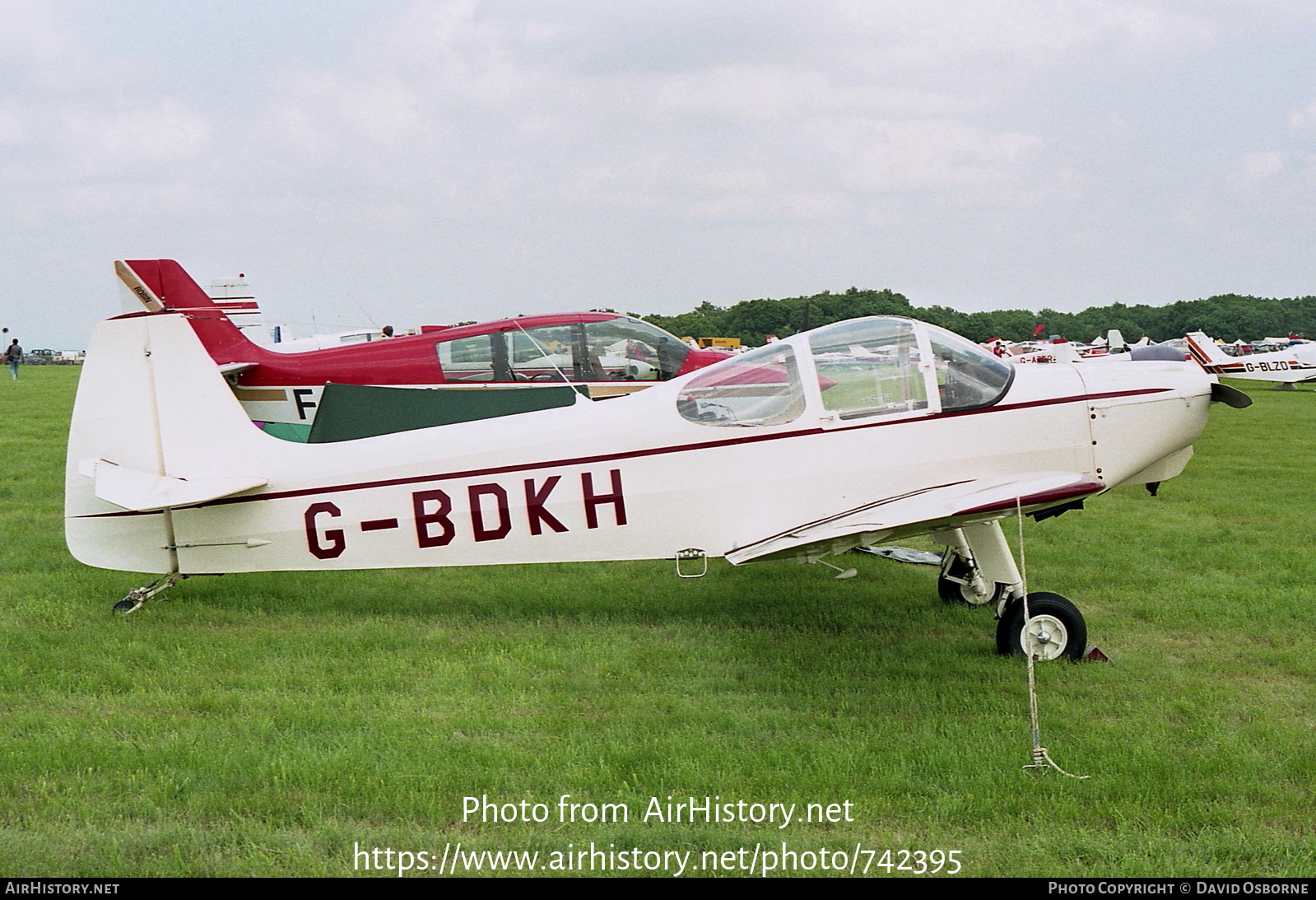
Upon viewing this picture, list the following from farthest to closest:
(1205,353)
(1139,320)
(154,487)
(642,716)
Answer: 1. (1139,320)
2. (1205,353)
3. (154,487)
4. (642,716)

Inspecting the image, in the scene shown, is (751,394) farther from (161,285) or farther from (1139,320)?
(1139,320)

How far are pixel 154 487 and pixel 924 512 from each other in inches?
162

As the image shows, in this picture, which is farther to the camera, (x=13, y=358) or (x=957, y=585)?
(x=13, y=358)

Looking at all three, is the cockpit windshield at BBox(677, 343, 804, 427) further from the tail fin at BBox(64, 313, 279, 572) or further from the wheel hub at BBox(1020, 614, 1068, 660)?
the tail fin at BBox(64, 313, 279, 572)

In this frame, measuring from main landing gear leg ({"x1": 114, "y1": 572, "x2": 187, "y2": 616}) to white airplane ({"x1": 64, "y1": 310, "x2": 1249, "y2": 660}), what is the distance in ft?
0.13

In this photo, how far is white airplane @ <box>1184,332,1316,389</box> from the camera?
103ft

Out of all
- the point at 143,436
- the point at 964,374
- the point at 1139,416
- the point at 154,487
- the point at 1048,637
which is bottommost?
the point at 1048,637

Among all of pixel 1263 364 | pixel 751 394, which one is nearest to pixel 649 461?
pixel 751 394

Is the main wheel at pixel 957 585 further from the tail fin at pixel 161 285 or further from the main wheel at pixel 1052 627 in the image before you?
the tail fin at pixel 161 285

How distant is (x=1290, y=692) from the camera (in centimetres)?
492

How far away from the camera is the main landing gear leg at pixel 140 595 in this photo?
608cm

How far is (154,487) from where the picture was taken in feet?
18.6

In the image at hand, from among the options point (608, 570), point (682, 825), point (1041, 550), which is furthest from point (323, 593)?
point (1041, 550)

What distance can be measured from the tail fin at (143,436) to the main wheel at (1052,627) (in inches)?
168
